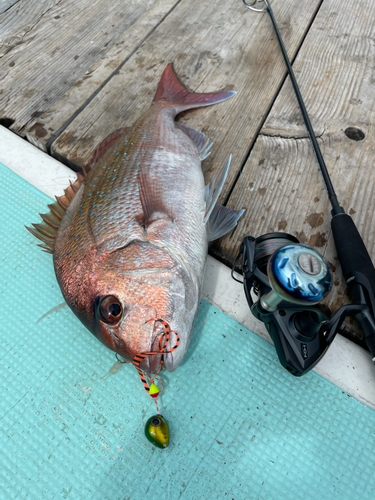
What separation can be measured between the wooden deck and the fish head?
0.47 meters

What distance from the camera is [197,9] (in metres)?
2.44

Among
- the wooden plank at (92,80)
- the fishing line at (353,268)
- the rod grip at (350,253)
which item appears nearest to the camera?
the fishing line at (353,268)

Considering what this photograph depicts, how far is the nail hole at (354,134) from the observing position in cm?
175

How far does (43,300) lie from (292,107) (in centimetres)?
182

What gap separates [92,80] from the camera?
6.91 ft

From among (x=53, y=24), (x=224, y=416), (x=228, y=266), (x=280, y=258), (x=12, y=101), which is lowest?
(x=224, y=416)

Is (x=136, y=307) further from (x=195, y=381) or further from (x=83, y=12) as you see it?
(x=83, y=12)

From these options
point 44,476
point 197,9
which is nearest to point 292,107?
point 197,9

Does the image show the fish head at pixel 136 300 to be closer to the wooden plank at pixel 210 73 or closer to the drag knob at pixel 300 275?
the drag knob at pixel 300 275

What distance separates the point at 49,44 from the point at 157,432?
2792mm

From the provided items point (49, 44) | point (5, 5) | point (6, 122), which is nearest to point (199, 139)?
point (6, 122)

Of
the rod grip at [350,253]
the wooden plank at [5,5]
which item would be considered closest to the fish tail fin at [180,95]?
the rod grip at [350,253]

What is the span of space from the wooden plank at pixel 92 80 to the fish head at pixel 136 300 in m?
1.20

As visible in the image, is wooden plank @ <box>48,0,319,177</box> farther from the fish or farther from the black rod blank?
the fish
